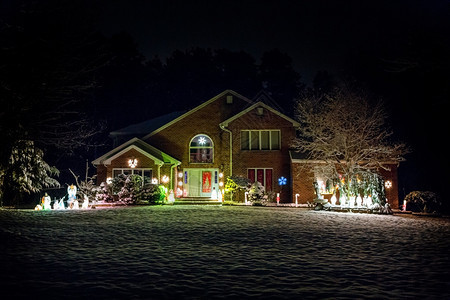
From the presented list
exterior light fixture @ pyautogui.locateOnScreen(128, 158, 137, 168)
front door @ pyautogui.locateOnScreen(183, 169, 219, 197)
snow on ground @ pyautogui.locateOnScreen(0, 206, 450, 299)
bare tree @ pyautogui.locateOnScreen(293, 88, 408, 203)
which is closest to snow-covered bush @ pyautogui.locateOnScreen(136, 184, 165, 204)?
exterior light fixture @ pyautogui.locateOnScreen(128, 158, 137, 168)

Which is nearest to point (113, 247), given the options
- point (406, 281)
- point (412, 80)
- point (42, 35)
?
point (406, 281)

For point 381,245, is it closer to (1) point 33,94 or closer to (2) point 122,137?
(1) point 33,94

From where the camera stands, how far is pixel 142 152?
27.9 metres

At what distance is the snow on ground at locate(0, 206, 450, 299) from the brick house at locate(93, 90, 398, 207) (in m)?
15.4

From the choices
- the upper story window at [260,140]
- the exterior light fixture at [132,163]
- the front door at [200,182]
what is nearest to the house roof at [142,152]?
the exterior light fixture at [132,163]

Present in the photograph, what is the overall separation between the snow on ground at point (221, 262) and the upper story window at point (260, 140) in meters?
16.4

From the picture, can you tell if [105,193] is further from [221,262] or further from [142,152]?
[221,262]

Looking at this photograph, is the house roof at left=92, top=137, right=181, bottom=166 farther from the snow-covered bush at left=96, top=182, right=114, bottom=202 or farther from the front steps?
the snow-covered bush at left=96, top=182, right=114, bottom=202

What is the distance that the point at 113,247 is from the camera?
9.04m

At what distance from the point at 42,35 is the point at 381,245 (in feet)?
38.3

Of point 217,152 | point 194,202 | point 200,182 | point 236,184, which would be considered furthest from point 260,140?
point 194,202

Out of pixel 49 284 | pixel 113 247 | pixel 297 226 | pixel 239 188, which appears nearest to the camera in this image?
pixel 49 284

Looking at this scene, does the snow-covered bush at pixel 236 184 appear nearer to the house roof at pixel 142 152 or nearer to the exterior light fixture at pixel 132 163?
the house roof at pixel 142 152

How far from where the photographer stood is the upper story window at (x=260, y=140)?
28906 mm
